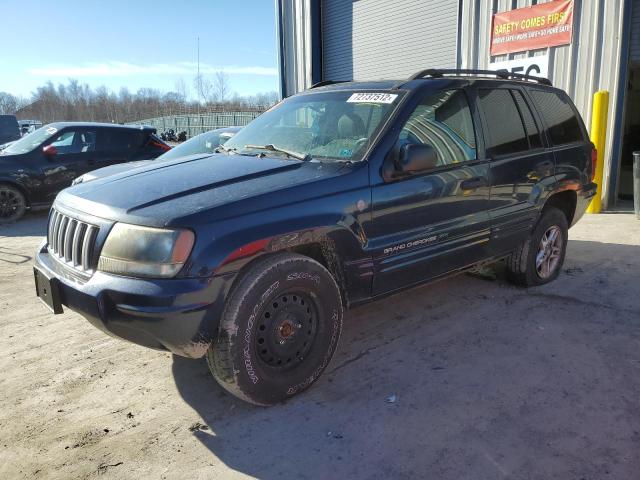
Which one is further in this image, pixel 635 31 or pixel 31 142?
pixel 31 142

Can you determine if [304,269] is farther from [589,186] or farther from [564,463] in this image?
[589,186]

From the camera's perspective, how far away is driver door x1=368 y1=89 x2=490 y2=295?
3367 mm

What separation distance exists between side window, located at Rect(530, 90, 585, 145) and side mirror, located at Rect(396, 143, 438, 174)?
1984 mm

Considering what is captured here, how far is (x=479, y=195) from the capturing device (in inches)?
157

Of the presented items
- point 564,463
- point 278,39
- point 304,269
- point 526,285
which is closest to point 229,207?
point 304,269

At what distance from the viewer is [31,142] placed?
374 inches

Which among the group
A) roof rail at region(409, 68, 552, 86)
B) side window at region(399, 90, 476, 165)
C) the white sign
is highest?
the white sign

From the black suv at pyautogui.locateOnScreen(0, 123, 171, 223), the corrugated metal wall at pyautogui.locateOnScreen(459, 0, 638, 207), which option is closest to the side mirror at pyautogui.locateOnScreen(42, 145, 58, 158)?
the black suv at pyautogui.locateOnScreen(0, 123, 171, 223)

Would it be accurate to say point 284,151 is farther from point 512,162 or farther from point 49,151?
point 49,151

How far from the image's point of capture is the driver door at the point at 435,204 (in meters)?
3.37

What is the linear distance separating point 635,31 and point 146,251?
884cm

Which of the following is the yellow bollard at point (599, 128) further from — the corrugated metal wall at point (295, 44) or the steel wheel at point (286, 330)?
the corrugated metal wall at point (295, 44)

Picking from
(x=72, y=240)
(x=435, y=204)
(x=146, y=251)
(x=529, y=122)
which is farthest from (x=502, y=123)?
(x=72, y=240)

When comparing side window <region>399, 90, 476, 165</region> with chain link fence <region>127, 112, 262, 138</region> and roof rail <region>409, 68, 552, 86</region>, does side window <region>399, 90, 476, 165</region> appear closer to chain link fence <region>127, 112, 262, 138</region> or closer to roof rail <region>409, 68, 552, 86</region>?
roof rail <region>409, 68, 552, 86</region>
